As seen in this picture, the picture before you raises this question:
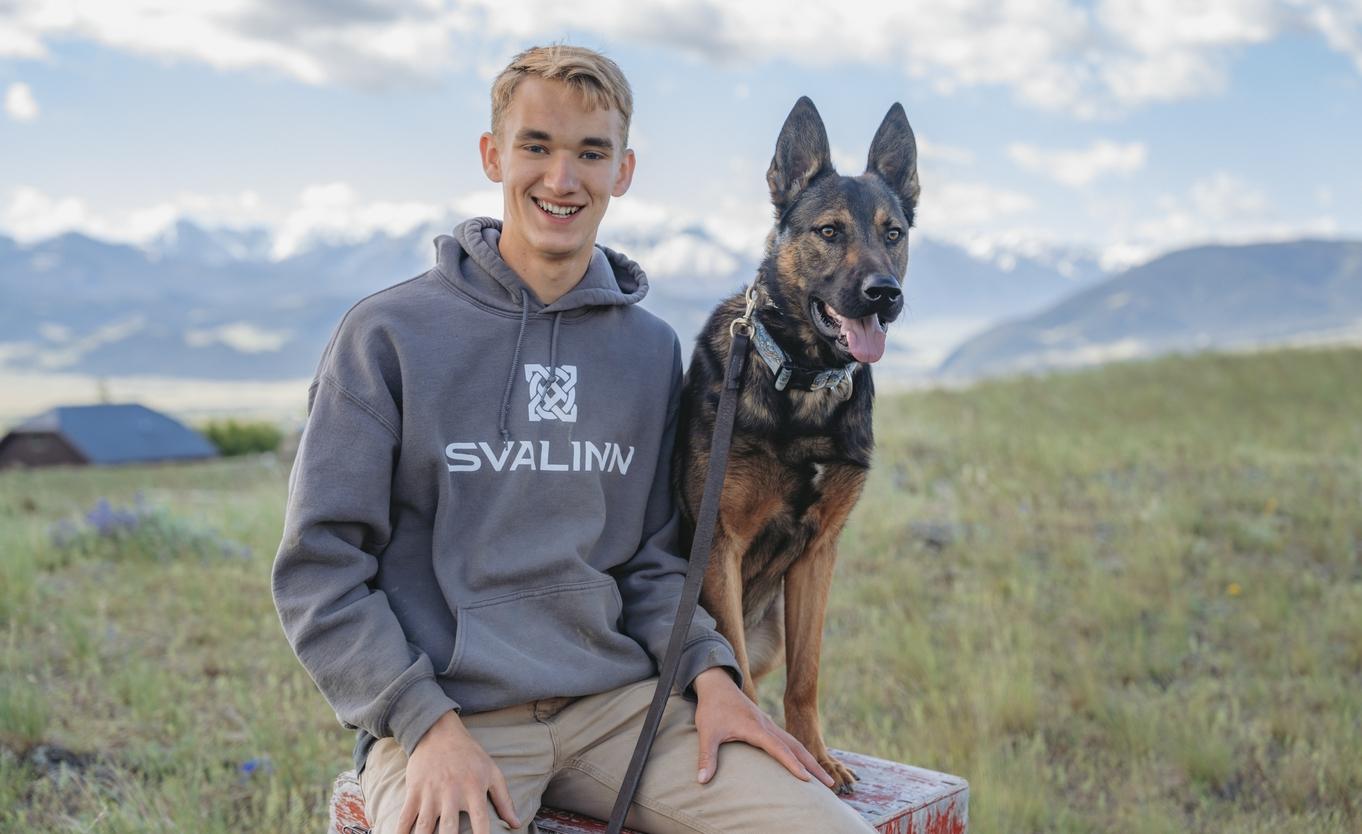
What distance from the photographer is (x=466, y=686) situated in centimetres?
245

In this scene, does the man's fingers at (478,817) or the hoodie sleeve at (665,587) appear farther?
the hoodie sleeve at (665,587)

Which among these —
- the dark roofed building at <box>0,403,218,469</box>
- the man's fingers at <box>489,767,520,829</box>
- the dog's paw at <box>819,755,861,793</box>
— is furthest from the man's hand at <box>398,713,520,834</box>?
the dark roofed building at <box>0,403,218,469</box>

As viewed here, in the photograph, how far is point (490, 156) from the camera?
289cm

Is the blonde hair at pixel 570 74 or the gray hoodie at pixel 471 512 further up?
the blonde hair at pixel 570 74

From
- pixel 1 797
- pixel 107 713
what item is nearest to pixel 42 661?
pixel 107 713

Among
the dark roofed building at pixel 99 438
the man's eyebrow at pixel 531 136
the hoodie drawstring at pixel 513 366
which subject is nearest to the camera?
the hoodie drawstring at pixel 513 366

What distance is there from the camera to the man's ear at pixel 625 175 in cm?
295

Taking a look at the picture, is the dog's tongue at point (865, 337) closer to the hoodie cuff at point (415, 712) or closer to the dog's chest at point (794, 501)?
the dog's chest at point (794, 501)

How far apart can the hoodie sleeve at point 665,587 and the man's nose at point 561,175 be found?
58 cm

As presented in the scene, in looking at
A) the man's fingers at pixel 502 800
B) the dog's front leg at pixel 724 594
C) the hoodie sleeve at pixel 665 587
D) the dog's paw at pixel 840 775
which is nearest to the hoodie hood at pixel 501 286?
the hoodie sleeve at pixel 665 587

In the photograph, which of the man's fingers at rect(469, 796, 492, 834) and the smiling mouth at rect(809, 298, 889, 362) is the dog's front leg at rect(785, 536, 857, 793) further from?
the man's fingers at rect(469, 796, 492, 834)

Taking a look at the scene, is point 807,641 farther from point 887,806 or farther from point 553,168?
point 553,168

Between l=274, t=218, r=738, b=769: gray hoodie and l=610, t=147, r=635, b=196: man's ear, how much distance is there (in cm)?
27

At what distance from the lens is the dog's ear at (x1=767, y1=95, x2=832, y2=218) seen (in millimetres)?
3193
